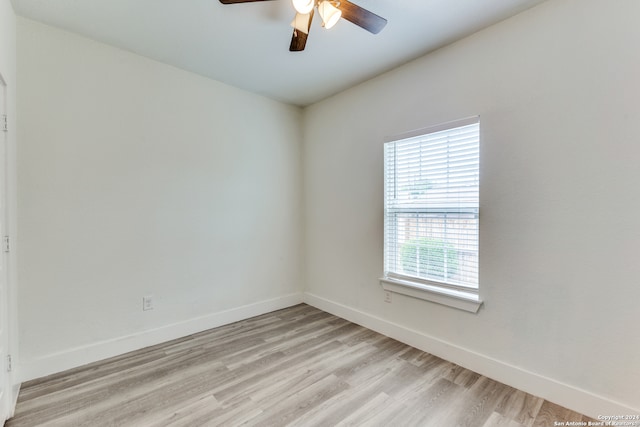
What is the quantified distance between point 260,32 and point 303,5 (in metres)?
0.82

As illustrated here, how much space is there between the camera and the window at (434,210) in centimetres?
226

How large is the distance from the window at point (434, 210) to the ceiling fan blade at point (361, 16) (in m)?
0.99

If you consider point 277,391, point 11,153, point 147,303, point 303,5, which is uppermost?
point 303,5

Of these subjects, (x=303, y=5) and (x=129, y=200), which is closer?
(x=303, y=5)

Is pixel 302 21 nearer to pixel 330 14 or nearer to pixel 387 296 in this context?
pixel 330 14

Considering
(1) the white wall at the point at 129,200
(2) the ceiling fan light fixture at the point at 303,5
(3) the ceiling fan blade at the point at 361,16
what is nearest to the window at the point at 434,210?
(3) the ceiling fan blade at the point at 361,16

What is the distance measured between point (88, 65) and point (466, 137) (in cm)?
312

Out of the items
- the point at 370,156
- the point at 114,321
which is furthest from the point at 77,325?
the point at 370,156

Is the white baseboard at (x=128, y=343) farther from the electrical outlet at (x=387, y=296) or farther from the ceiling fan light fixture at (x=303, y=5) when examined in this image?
the ceiling fan light fixture at (x=303, y=5)

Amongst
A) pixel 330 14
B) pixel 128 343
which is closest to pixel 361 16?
pixel 330 14

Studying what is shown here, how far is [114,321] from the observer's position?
2432 mm

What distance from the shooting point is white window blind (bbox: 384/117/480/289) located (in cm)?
227

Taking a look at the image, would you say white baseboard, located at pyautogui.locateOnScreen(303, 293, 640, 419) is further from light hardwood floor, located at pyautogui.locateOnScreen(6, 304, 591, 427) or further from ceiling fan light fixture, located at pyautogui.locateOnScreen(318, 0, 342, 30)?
ceiling fan light fixture, located at pyautogui.locateOnScreen(318, 0, 342, 30)

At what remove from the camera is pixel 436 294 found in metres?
2.41
